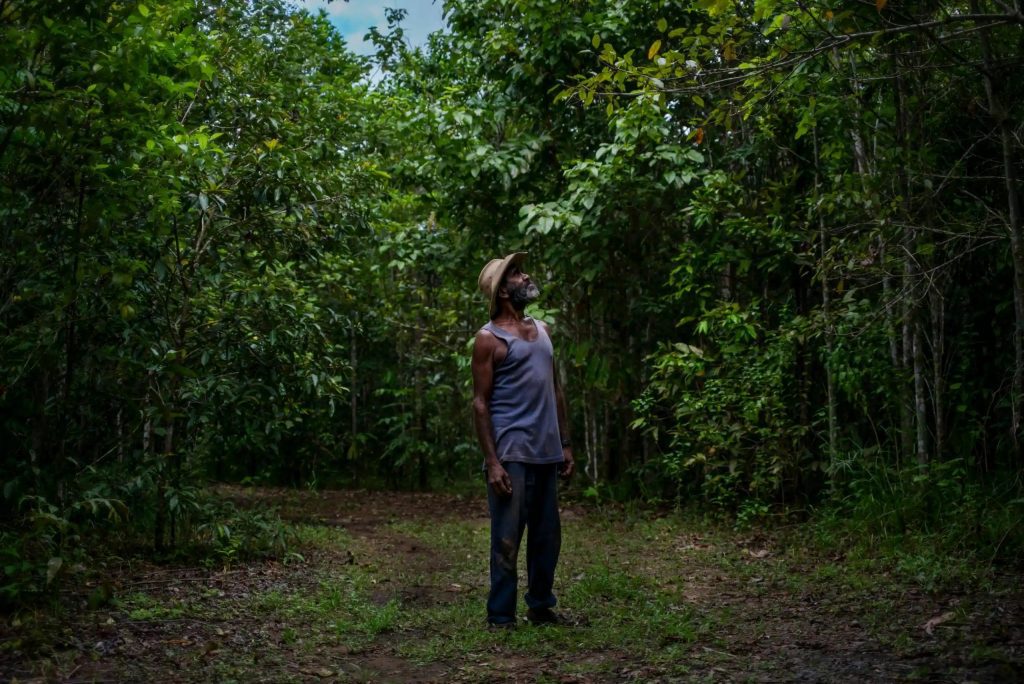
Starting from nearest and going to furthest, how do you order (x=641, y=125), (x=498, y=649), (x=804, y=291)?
(x=498, y=649), (x=641, y=125), (x=804, y=291)

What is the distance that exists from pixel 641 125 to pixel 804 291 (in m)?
2.64

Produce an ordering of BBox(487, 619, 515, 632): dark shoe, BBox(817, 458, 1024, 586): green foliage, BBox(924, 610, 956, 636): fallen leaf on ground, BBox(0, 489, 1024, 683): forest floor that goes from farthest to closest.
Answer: BBox(817, 458, 1024, 586): green foliage
BBox(487, 619, 515, 632): dark shoe
BBox(924, 610, 956, 636): fallen leaf on ground
BBox(0, 489, 1024, 683): forest floor

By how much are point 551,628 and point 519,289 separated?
6.62ft

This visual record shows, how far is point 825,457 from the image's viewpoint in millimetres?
9797

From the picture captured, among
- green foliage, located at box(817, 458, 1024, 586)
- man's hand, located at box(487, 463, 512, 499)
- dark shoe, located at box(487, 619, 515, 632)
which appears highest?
man's hand, located at box(487, 463, 512, 499)

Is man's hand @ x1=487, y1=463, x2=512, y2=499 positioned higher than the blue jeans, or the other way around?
man's hand @ x1=487, y1=463, x2=512, y2=499

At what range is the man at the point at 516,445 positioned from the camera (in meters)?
5.63

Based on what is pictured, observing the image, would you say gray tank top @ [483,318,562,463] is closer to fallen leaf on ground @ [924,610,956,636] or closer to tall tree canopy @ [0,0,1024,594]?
tall tree canopy @ [0,0,1024,594]

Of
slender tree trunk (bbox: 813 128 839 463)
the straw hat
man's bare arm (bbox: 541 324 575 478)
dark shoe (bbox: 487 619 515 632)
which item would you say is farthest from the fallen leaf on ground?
slender tree trunk (bbox: 813 128 839 463)

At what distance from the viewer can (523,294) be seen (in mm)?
5824

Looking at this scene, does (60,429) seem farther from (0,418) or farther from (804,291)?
(804,291)

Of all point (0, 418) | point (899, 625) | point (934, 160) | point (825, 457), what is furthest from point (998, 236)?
point (0, 418)

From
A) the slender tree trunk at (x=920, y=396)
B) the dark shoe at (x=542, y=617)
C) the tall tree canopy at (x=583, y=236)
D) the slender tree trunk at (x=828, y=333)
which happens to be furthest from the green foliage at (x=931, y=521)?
the dark shoe at (x=542, y=617)

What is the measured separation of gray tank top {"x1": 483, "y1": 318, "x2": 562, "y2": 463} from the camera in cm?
568
